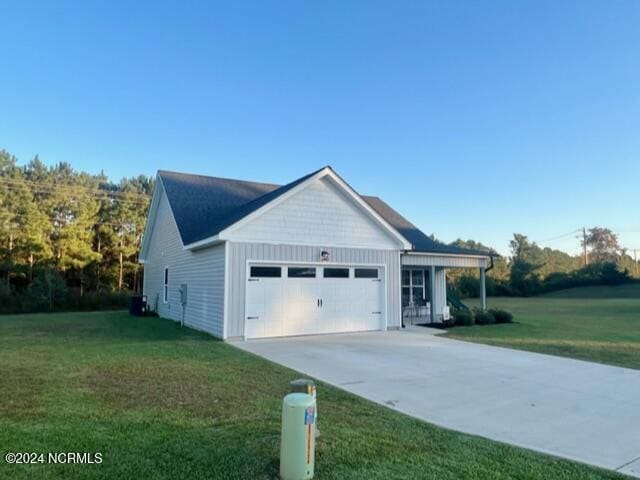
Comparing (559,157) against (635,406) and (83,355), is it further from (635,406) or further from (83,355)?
(83,355)

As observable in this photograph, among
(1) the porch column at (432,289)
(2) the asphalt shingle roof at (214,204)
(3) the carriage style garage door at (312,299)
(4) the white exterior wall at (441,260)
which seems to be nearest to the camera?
(3) the carriage style garage door at (312,299)

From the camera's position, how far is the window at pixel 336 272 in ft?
41.2

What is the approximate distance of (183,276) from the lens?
591 inches

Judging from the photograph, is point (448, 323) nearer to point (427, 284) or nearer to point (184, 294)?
point (427, 284)

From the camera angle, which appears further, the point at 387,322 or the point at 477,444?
the point at 387,322

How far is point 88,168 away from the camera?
3716cm

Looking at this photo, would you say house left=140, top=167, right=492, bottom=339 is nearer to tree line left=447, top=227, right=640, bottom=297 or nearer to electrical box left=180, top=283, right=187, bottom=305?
electrical box left=180, top=283, right=187, bottom=305

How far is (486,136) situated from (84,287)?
98.5 ft

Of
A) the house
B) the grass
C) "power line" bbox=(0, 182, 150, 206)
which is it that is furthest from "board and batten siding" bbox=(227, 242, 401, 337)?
"power line" bbox=(0, 182, 150, 206)

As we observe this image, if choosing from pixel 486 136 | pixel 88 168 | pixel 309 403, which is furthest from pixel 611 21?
pixel 88 168

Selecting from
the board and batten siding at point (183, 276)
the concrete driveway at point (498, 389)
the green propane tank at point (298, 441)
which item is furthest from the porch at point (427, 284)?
the green propane tank at point (298, 441)

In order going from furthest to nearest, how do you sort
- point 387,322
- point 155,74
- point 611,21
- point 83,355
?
point 155,74 < point 387,322 < point 611,21 < point 83,355

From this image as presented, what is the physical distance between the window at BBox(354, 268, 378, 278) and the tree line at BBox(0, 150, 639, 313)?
56.9ft

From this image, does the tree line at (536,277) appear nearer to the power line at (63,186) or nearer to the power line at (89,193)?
the power line at (89,193)
